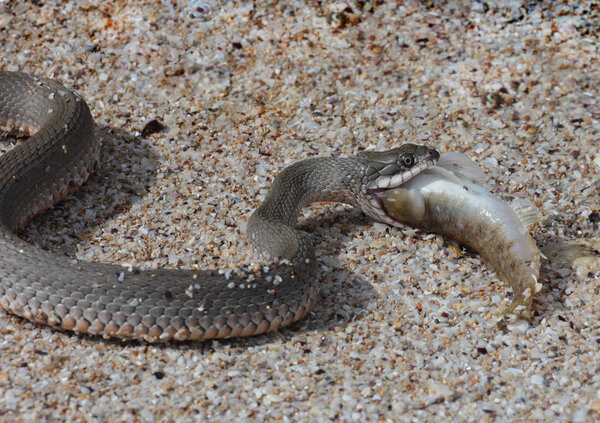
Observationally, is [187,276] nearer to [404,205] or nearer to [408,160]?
[404,205]

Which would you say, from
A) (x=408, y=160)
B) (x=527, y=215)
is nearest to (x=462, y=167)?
(x=408, y=160)

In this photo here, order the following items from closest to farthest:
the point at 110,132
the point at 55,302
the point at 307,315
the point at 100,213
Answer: the point at 55,302 → the point at 307,315 → the point at 100,213 → the point at 110,132

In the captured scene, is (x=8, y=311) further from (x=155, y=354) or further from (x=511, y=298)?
(x=511, y=298)

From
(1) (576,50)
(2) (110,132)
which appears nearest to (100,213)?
(2) (110,132)

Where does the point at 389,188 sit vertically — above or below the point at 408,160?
below

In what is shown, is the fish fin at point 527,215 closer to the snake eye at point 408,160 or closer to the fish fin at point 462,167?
the fish fin at point 462,167

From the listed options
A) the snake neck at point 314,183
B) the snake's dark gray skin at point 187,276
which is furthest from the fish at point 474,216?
the snake neck at point 314,183

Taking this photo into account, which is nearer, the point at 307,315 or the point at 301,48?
the point at 307,315
